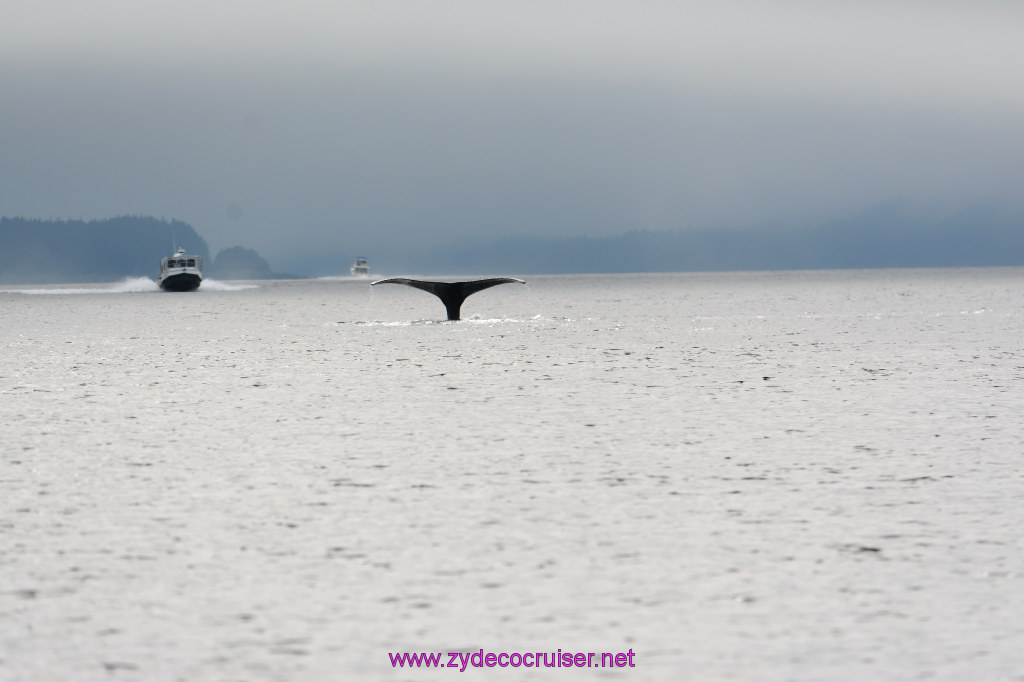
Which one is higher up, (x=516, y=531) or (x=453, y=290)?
(x=453, y=290)

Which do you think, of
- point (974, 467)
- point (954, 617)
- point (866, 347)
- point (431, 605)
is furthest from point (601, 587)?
point (866, 347)

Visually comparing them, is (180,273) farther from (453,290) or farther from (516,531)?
(516,531)

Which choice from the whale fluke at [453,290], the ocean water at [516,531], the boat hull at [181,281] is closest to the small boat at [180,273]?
the boat hull at [181,281]

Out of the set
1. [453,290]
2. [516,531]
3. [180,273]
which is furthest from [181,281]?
[516,531]

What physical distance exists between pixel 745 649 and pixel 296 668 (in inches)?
85.8

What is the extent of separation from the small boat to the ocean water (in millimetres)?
130644

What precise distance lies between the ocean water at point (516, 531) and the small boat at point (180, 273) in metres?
131

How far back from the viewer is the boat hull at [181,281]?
148625 millimetres

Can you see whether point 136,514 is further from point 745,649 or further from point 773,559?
point 745,649

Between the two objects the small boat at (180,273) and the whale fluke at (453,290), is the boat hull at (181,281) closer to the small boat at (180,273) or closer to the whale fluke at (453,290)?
the small boat at (180,273)

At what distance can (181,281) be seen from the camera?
149000 millimetres

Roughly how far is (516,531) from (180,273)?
476 feet

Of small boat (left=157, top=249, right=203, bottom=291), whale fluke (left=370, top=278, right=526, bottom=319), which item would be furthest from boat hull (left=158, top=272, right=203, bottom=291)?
whale fluke (left=370, top=278, right=526, bottom=319)

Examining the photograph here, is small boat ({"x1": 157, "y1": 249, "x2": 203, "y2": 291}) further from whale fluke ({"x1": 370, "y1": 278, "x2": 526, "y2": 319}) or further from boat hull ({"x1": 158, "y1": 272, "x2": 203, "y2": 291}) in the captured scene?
whale fluke ({"x1": 370, "y1": 278, "x2": 526, "y2": 319})
